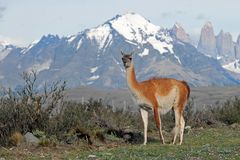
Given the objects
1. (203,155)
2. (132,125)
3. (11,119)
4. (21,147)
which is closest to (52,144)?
(21,147)

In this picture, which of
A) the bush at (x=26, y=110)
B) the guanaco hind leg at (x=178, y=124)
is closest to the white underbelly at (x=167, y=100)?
the guanaco hind leg at (x=178, y=124)

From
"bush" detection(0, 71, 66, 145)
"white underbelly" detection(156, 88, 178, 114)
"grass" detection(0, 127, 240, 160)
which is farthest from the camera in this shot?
"bush" detection(0, 71, 66, 145)

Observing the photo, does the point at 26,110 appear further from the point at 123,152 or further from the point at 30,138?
the point at 123,152

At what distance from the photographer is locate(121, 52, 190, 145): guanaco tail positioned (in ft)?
59.3

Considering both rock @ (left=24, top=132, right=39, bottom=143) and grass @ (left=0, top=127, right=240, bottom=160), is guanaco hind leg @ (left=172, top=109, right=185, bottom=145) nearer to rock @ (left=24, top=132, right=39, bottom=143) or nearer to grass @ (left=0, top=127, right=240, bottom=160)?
grass @ (left=0, top=127, right=240, bottom=160)

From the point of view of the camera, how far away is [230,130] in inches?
973

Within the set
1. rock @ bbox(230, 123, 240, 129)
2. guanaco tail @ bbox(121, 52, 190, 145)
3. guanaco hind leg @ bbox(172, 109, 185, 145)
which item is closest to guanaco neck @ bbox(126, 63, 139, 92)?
guanaco tail @ bbox(121, 52, 190, 145)

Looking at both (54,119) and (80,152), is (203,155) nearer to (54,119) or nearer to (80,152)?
(80,152)

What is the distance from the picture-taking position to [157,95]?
1827 cm

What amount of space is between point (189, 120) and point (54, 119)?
886 cm

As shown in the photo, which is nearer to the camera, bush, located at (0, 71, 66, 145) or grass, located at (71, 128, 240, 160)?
grass, located at (71, 128, 240, 160)

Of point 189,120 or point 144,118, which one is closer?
point 144,118

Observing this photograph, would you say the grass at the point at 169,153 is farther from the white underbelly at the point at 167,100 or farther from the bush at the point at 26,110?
the bush at the point at 26,110

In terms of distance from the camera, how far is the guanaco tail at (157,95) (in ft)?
59.3
